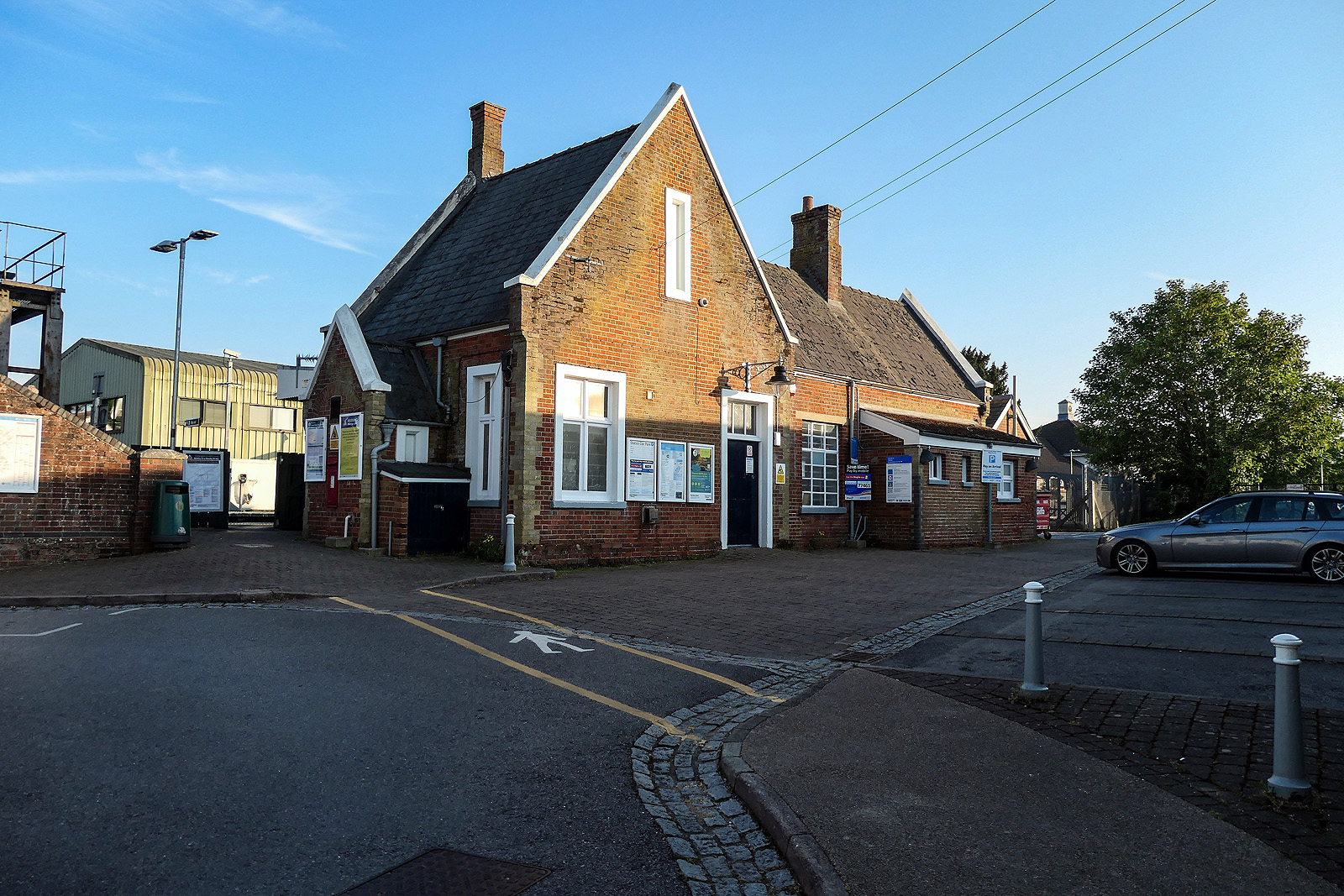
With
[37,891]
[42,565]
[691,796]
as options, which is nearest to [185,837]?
[37,891]

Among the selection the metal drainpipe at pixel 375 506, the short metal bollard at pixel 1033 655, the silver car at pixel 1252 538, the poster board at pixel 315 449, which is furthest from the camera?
the poster board at pixel 315 449

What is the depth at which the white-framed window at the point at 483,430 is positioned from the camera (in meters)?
17.0

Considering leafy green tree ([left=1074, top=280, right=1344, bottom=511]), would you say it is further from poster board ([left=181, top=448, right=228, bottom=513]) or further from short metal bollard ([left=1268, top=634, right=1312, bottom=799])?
short metal bollard ([left=1268, top=634, right=1312, bottom=799])

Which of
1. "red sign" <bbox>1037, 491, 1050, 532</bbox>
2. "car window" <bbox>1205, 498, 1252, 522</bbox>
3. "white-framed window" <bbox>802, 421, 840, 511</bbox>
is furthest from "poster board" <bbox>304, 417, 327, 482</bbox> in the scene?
"red sign" <bbox>1037, 491, 1050, 532</bbox>

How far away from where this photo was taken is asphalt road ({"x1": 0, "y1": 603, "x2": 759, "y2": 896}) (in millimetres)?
4016

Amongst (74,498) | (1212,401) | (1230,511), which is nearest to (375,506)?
(74,498)

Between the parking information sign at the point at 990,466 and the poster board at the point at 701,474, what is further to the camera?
the parking information sign at the point at 990,466

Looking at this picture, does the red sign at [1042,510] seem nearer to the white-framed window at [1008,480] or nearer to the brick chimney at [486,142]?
the white-framed window at [1008,480]

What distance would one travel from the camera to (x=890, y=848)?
4195 mm

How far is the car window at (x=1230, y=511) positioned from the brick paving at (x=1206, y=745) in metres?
9.72

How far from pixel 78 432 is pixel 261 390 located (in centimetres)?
2818

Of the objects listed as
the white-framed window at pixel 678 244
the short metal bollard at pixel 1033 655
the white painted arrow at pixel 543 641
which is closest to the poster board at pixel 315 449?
the white-framed window at pixel 678 244

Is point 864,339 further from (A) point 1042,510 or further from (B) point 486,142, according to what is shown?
(B) point 486,142

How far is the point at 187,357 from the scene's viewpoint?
137 feet
